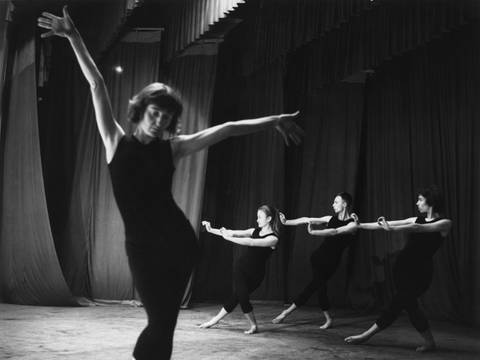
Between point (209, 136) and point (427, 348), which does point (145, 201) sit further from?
point (427, 348)

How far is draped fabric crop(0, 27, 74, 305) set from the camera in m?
6.39

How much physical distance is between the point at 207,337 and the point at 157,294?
3180 mm

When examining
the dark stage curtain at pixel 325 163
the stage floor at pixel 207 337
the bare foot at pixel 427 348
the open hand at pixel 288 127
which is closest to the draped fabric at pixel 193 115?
the stage floor at pixel 207 337

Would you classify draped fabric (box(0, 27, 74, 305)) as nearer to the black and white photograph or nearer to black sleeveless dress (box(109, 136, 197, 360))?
the black and white photograph

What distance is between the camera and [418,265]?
15.0 feet

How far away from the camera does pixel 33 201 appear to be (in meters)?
6.40

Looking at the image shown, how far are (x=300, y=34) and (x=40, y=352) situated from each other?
4.14 meters

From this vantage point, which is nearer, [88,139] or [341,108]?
[88,139]

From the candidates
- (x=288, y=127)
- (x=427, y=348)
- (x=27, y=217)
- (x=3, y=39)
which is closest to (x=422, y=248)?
(x=427, y=348)

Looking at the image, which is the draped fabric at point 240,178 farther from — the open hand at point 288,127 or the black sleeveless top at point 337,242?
the open hand at point 288,127

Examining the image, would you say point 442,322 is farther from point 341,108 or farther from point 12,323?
point 12,323

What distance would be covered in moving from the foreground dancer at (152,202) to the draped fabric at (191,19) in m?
3.67

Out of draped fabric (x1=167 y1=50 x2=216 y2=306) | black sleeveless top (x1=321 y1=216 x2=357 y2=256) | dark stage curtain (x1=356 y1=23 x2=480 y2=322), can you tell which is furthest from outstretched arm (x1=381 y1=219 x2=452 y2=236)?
draped fabric (x1=167 y1=50 x2=216 y2=306)

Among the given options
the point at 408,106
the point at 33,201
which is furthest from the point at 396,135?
the point at 33,201
